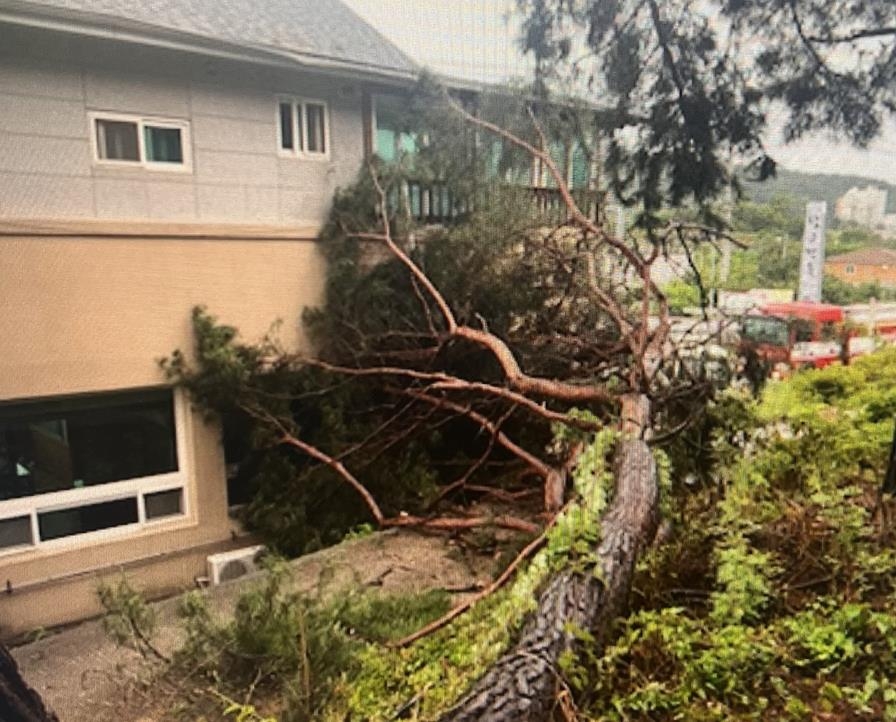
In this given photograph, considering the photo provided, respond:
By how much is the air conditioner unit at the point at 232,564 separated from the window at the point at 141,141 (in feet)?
5.43

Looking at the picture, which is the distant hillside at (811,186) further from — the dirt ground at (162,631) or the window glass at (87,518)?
the window glass at (87,518)

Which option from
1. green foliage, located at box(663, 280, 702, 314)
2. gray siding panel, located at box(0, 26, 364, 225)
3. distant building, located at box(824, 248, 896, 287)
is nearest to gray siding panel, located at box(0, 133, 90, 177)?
gray siding panel, located at box(0, 26, 364, 225)

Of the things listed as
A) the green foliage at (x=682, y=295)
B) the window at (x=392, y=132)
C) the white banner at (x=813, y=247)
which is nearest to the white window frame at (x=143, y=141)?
the window at (x=392, y=132)

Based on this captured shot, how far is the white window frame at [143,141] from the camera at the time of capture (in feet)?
6.31

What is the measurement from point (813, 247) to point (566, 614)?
99.9 inches

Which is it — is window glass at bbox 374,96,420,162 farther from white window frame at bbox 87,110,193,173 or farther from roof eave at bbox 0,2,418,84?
white window frame at bbox 87,110,193,173

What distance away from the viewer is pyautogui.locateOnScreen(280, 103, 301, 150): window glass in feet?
7.78

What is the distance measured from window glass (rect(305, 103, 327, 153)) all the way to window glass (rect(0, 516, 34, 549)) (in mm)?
1857

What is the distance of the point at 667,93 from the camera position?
2988mm

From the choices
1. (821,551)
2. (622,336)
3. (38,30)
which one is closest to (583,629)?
(821,551)

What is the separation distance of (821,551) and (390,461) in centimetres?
201

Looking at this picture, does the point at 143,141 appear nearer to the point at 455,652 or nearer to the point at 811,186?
the point at 455,652

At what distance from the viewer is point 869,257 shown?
2857 millimetres

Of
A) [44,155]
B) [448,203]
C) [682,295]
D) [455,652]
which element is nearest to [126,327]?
[44,155]
